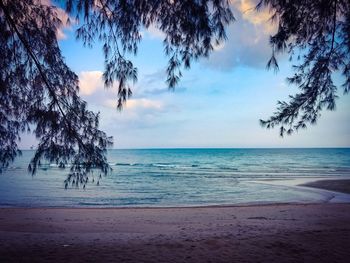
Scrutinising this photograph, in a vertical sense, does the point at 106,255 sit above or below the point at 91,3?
below

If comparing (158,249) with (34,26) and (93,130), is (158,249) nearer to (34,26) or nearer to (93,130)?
(93,130)

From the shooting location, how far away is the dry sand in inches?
252

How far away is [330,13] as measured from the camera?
16.8 feet


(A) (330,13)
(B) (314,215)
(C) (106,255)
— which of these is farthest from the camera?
(B) (314,215)

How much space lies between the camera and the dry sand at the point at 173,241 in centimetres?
639

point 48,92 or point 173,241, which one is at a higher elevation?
point 48,92

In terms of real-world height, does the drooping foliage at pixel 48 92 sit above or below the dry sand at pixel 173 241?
above

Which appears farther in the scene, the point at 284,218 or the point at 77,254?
the point at 284,218

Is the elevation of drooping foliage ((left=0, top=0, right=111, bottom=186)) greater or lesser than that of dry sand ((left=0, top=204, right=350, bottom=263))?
greater

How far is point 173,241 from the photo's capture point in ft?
25.6

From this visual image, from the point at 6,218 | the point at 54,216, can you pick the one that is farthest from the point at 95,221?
the point at 6,218

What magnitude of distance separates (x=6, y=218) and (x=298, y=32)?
1275 cm

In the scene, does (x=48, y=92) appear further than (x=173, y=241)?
No

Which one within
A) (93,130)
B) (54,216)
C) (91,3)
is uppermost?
(91,3)
